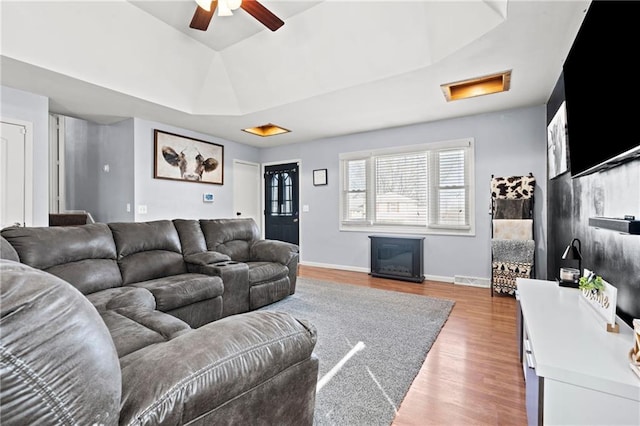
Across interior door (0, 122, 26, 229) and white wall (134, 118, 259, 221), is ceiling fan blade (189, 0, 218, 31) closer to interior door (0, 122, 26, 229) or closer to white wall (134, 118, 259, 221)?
white wall (134, 118, 259, 221)

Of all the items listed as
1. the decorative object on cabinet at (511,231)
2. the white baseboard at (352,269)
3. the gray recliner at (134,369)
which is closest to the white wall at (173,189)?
the white baseboard at (352,269)

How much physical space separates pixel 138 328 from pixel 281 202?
5.04 meters

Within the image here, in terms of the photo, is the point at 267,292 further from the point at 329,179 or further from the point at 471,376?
the point at 329,179

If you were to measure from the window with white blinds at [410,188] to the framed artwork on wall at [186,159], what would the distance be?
2.41m

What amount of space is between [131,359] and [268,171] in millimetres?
5985

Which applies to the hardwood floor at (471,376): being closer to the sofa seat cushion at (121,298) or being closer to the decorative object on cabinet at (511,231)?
the decorative object on cabinet at (511,231)

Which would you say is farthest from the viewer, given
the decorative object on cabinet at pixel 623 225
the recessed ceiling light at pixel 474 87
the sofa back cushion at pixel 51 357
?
the recessed ceiling light at pixel 474 87

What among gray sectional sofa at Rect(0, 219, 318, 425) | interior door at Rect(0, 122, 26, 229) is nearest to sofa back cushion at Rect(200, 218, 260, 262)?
gray sectional sofa at Rect(0, 219, 318, 425)

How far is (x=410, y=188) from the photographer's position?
193 inches

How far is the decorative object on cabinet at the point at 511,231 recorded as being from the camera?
3723 mm

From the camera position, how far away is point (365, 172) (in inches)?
212

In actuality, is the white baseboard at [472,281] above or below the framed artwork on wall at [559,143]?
below

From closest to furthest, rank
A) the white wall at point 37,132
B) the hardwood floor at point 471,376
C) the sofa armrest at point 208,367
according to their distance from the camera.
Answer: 1. the sofa armrest at point 208,367
2. the hardwood floor at point 471,376
3. the white wall at point 37,132

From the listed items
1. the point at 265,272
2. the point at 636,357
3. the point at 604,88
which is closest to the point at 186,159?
the point at 265,272
